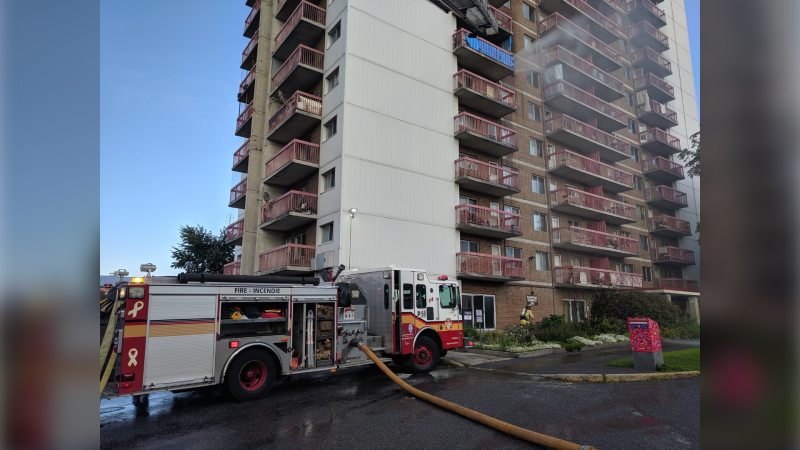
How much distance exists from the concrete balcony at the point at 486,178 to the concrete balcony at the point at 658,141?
18296 mm

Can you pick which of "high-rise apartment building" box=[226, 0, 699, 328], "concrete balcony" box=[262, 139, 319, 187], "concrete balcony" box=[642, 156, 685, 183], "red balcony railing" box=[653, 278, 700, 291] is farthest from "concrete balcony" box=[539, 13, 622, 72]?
"concrete balcony" box=[262, 139, 319, 187]

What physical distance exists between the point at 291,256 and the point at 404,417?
14427 millimetres

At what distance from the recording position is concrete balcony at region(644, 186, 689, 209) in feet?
121

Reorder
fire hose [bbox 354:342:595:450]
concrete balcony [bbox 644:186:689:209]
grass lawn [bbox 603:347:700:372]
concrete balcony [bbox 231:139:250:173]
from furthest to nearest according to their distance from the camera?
concrete balcony [bbox 644:186:689:209] → concrete balcony [bbox 231:139:250:173] → grass lawn [bbox 603:347:700:372] → fire hose [bbox 354:342:595:450]

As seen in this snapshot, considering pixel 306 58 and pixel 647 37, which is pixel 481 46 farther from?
pixel 647 37

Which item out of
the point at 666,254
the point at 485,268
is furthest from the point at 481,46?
the point at 666,254

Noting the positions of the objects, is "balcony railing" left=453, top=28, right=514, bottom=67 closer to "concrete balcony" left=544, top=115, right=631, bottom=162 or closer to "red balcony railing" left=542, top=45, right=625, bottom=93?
"red balcony railing" left=542, top=45, right=625, bottom=93

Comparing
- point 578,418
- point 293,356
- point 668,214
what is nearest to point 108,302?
point 293,356

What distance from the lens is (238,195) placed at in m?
29.7

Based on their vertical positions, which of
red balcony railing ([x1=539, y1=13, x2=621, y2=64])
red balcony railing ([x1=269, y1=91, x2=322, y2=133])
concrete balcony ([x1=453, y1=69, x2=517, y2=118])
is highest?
red balcony railing ([x1=539, y1=13, x2=621, y2=64])

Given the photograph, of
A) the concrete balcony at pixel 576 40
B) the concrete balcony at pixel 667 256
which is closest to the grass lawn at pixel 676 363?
the concrete balcony at pixel 576 40

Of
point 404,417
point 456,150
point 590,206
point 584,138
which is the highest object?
point 584,138
